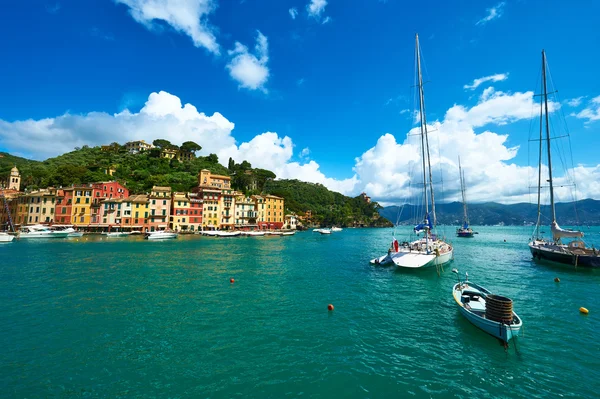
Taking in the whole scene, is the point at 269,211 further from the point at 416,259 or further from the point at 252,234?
the point at 416,259

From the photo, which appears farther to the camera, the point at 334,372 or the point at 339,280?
the point at 339,280

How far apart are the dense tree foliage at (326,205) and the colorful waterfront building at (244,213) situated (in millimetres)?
36395

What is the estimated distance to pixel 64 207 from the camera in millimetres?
68438

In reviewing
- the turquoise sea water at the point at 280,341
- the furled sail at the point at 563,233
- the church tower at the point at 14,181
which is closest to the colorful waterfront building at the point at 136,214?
the church tower at the point at 14,181

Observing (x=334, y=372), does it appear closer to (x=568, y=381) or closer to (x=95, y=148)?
(x=568, y=381)

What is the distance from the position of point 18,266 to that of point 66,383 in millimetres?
26757

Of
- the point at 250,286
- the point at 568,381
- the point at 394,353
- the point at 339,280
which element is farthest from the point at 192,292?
the point at 568,381

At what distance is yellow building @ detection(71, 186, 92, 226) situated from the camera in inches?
2699

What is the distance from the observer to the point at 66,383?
7742 millimetres

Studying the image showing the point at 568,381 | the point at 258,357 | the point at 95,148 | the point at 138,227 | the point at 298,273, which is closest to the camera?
the point at 568,381

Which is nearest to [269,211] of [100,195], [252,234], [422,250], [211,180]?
[252,234]

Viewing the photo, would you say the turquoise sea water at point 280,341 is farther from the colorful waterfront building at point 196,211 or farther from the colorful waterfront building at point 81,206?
the colorful waterfront building at point 81,206

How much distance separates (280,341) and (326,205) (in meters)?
165

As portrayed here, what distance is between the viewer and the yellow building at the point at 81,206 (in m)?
68.6
